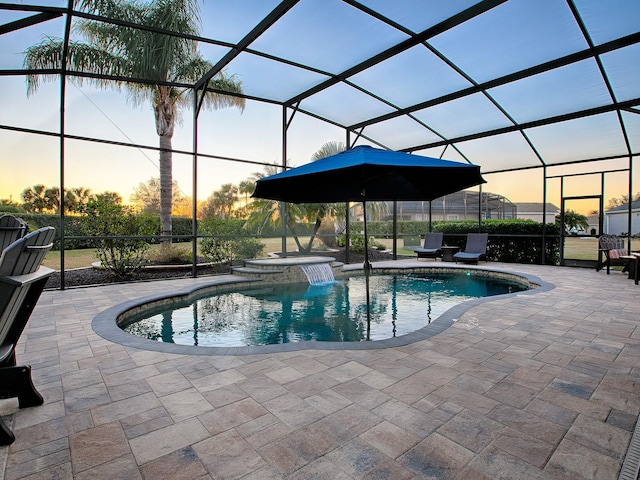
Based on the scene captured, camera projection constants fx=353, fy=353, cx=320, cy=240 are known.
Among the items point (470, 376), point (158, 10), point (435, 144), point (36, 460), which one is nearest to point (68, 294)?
point (36, 460)

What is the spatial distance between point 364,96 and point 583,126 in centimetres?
537

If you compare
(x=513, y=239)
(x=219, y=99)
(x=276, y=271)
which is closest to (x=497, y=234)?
(x=513, y=239)

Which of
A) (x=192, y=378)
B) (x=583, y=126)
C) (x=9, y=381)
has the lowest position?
(x=192, y=378)

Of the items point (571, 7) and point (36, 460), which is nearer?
point (36, 460)

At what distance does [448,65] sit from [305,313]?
5.49m

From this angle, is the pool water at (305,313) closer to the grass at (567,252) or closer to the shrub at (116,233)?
the shrub at (116,233)

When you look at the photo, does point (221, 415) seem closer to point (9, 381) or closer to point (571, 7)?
point (9, 381)

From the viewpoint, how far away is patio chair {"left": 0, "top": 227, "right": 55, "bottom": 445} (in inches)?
73.1

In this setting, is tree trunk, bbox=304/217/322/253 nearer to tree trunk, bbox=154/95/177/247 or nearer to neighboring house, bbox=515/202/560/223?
tree trunk, bbox=154/95/177/247

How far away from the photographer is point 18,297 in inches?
77.2

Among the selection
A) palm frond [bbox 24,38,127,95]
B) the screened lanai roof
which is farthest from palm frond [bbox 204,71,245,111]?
the screened lanai roof

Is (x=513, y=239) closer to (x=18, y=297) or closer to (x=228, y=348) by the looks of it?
(x=228, y=348)

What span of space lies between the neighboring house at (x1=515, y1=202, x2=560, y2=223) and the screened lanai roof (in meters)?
1.30

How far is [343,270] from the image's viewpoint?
9.37 m
